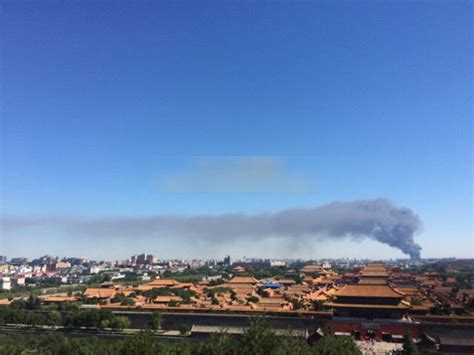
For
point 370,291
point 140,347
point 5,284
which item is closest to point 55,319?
point 140,347

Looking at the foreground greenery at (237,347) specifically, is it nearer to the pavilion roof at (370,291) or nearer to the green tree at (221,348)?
the green tree at (221,348)

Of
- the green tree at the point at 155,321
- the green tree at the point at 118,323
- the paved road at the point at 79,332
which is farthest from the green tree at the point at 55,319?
the green tree at the point at 155,321

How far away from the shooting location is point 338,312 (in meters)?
26.1

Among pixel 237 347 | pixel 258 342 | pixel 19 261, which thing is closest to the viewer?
pixel 258 342

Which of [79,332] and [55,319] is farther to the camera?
[55,319]

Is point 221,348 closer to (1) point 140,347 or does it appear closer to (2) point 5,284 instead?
(1) point 140,347

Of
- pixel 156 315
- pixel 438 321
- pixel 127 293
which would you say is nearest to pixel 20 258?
pixel 127 293

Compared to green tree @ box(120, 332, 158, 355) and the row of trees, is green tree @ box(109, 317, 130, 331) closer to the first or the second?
the row of trees

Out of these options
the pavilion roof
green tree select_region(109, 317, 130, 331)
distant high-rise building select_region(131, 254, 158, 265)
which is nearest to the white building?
green tree select_region(109, 317, 130, 331)

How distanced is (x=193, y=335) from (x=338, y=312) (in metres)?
9.21

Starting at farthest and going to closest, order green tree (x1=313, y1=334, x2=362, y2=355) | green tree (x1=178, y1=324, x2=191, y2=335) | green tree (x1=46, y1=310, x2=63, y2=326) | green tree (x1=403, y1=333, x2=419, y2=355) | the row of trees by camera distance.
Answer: green tree (x1=46, y1=310, x2=63, y2=326), the row of trees, green tree (x1=178, y1=324, x2=191, y2=335), green tree (x1=403, y1=333, x2=419, y2=355), green tree (x1=313, y1=334, x2=362, y2=355)

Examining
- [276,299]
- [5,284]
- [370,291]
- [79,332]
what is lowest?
[79,332]

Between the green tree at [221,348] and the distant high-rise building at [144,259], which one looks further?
the distant high-rise building at [144,259]

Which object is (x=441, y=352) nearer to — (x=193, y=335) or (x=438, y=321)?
(x=438, y=321)
